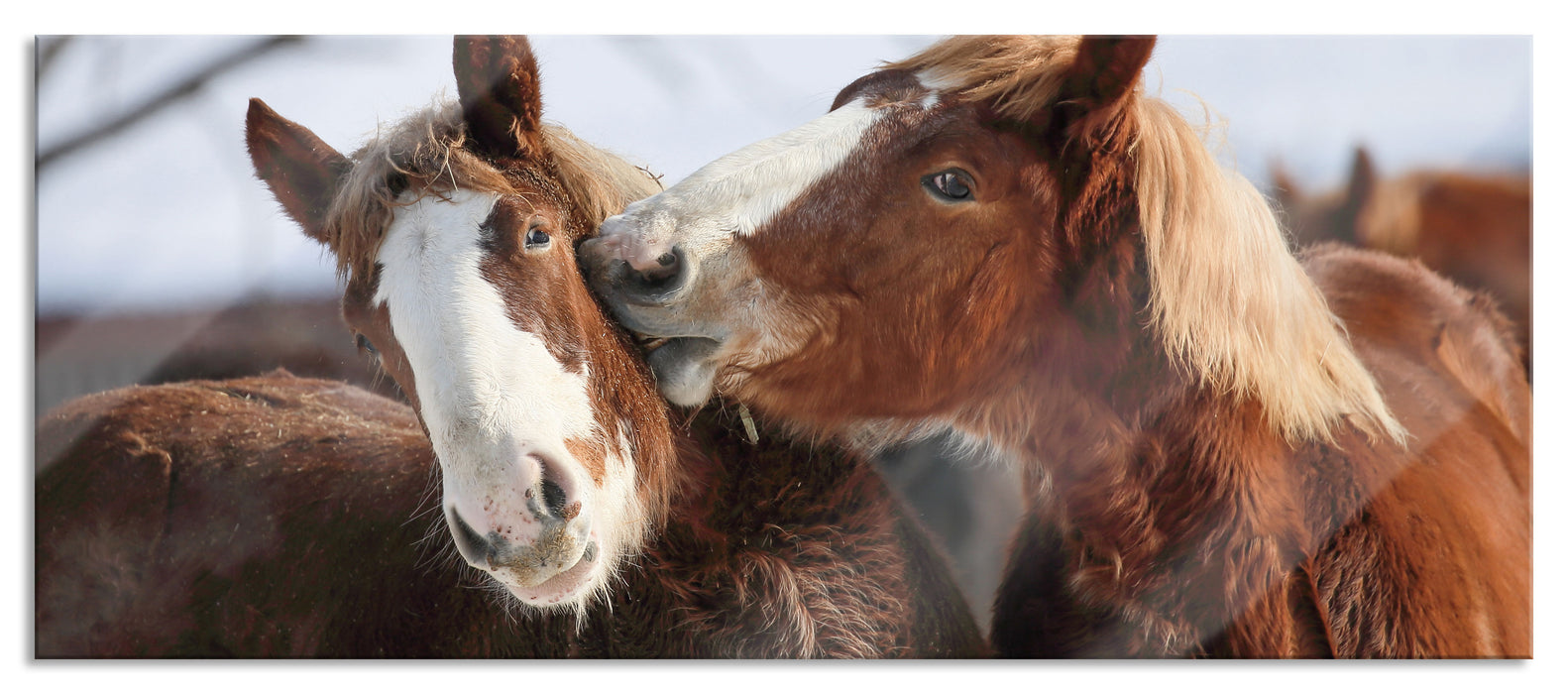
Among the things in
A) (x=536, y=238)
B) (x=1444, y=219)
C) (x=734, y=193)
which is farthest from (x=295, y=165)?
(x=1444, y=219)

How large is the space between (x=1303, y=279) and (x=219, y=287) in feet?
5.87

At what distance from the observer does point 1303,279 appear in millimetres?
A: 1541

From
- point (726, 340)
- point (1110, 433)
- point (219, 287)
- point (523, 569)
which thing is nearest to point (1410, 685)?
point (1110, 433)

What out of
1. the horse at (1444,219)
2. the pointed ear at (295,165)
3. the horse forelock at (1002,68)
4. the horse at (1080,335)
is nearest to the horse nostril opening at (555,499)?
the horse at (1080,335)

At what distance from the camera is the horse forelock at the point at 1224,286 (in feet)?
4.43

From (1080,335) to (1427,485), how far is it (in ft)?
1.97

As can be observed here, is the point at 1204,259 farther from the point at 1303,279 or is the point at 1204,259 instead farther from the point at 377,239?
the point at 377,239

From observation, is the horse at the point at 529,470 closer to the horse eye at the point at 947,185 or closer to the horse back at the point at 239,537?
the horse back at the point at 239,537

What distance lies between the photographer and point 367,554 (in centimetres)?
166

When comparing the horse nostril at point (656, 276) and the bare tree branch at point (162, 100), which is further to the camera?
the bare tree branch at point (162, 100)

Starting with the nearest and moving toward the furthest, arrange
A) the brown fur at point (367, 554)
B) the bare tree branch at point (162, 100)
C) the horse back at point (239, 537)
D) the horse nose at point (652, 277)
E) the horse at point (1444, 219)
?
the horse nose at point (652, 277) < the brown fur at point (367, 554) < the horse back at point (239, 537) < the bare tree branch at point (162, 100) < the horse at point (1444, 219)

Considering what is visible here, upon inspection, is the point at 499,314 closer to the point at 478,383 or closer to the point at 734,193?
the point at 478,383

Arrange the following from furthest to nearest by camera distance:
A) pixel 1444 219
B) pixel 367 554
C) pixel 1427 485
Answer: pixel 1444 219 < pixel 367 554 < pixel 1427 485

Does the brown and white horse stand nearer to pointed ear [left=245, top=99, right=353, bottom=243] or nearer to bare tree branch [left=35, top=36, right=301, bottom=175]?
pointed ear [left=245, top=99, right=353, bottom=243]
